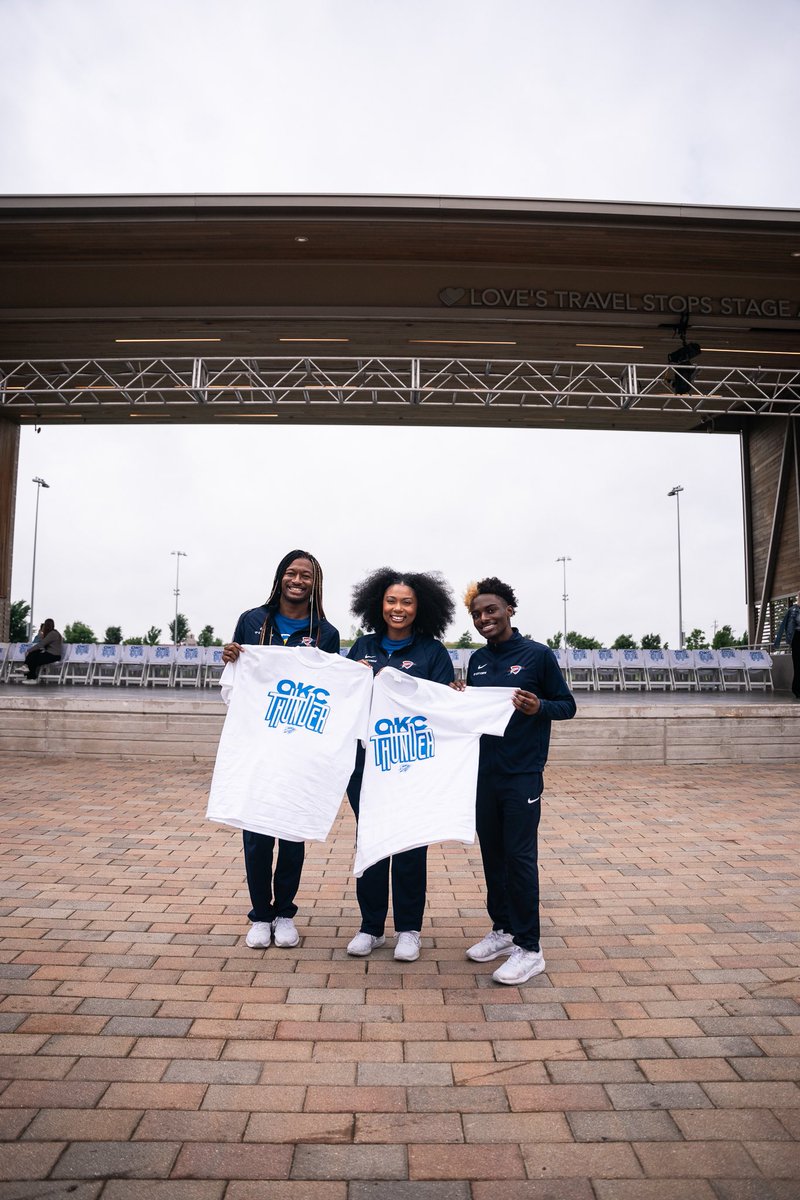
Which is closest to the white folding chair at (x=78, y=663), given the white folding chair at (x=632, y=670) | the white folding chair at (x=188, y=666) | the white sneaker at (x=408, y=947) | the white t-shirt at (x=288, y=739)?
the white folding chair at (x=188, y=666)

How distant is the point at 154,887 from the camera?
4.21 m

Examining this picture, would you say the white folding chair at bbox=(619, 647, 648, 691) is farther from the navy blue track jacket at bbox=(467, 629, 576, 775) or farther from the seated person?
the navy blue track jacket at bbox=(467, 629, 576, 775)

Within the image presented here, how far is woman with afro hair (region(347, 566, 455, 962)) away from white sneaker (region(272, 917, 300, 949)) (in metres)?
0.27

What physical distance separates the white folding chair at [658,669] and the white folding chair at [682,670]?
0.11 metres

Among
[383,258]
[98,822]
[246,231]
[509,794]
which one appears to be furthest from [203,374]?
[509,794]

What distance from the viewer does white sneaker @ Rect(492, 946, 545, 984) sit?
2998 mm

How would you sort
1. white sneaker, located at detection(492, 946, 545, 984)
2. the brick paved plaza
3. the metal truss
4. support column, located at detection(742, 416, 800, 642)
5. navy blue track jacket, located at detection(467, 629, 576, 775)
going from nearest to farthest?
1. the brick paved plaza
2. white sneaker, located at detection(492, 946, 545, 984)
3. navy blue track jacket, located at detection(467, 629, 576, 775)
4. the metal truss
5. support column, located at detection(742, 416, 800, 642)

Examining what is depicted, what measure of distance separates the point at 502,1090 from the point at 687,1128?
1.70 feet

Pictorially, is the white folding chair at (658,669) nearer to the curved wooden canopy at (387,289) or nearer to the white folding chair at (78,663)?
the curved wooden canopy at (387,289)

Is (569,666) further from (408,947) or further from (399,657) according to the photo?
(408,947)

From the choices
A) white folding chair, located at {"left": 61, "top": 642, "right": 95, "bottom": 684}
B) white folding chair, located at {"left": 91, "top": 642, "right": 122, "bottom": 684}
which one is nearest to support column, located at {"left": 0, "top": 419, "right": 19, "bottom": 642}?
white folding chair, located at {"left": 61, "top": 642, "right": 95, "bottom": 684}

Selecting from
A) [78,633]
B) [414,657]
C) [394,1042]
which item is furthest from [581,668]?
[78,633]

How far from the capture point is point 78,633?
3650 cm

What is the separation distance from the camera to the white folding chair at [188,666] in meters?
15.6
